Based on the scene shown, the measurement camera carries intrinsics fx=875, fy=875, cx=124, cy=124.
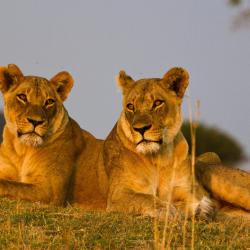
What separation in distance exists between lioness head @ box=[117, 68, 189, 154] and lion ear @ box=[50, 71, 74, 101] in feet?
2.44

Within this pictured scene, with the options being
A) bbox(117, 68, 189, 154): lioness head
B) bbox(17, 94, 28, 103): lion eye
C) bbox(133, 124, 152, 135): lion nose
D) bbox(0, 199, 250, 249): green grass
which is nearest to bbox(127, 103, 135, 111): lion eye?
bbox(117, 68, 189, 154): lioness head

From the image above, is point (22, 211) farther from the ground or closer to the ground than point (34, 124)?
closer to the ground

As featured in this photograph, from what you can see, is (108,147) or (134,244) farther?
(108,147)

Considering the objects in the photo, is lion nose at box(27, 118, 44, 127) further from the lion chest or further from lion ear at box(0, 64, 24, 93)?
the lion chest

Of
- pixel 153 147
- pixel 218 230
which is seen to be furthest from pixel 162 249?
pixel 153 147

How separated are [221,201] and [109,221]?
2.45 meters

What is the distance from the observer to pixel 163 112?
26.0 ft

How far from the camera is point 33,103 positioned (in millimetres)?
8375

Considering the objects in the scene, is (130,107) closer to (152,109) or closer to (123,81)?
(152,109)

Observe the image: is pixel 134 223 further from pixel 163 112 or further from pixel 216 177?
pixel 216 177

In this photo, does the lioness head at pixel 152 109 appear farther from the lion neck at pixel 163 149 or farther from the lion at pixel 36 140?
the lion at pixel 36 140

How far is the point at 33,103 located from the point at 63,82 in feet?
2.46

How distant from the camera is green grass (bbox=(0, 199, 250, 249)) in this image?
5.97m

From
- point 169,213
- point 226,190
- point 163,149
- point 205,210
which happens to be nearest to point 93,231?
point 169,213
